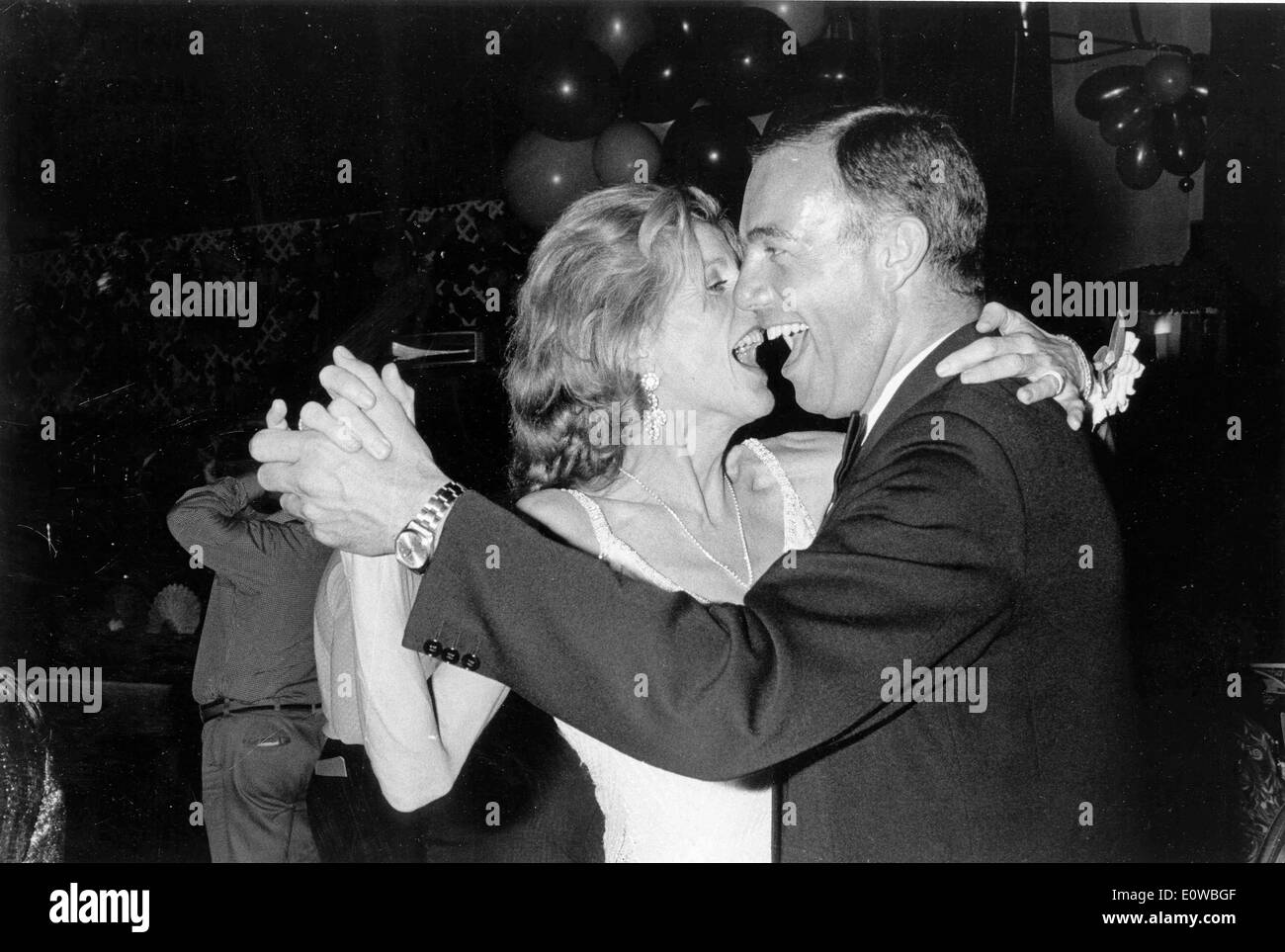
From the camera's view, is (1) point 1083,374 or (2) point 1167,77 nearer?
(1) point 1083,374

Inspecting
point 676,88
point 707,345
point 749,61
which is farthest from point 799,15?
point 707,345

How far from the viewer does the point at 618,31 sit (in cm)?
256

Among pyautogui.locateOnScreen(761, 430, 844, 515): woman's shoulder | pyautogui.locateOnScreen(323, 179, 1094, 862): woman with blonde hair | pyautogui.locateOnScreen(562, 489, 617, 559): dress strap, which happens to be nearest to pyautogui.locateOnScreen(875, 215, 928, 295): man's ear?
pyautogui.locateOnScreen(323, 179, 1094, 862): woman with blonde hair

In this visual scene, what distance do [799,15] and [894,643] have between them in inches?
79.8

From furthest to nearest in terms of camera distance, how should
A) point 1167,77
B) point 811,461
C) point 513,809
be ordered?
point 513,809 < point 1167,77 < point 811,461

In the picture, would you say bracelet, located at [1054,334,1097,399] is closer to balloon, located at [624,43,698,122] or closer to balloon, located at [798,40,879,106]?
balloon, located at [798,40,879,106]

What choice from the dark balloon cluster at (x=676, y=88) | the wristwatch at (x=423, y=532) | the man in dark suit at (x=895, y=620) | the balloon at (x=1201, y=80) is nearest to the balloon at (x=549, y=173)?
the dark balloon cluster at (x=676, y=88)

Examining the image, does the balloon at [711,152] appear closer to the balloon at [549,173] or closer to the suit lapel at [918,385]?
the balloon at [549,173]

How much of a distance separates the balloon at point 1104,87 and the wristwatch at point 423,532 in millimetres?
2391

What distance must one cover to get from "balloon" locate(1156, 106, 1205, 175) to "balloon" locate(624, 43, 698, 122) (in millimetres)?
1251

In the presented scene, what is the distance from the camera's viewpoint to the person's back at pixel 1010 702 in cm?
111

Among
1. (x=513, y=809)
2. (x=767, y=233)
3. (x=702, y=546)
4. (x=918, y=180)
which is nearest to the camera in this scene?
(x=918, y=180)

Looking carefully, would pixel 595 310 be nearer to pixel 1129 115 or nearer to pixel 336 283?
pixel 336 283

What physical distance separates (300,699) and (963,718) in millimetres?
1736
